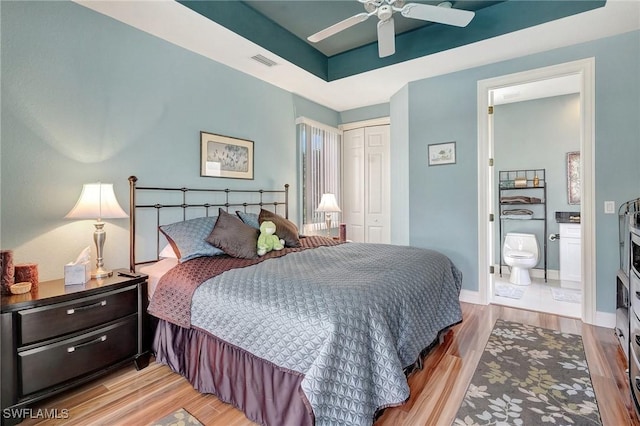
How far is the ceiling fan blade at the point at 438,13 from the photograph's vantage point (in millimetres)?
2178

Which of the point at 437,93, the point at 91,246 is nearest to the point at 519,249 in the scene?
the point at 437,93

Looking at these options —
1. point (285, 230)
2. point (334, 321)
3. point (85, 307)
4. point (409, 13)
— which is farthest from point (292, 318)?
point (409, 13)

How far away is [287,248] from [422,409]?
174 cm

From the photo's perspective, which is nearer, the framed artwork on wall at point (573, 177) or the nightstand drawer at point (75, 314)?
the nightstand drawer at point (75, 314)

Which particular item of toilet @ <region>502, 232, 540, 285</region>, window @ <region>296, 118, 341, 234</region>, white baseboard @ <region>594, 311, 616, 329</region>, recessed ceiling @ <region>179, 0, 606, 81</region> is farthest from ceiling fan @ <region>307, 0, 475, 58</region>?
toilet @ <region>502, 232, 540, 285</region>

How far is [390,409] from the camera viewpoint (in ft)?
5.92

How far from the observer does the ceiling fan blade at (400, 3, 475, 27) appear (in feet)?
7.14

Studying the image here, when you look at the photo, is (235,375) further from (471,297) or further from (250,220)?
(471,297)

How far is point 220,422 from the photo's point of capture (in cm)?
171

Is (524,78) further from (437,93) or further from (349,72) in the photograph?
(349,72)

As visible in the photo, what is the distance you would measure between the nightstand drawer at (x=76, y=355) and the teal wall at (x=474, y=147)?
3238 mm

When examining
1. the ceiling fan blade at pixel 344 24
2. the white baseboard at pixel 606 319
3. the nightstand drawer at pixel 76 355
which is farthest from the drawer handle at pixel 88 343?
the white baseboard at pixel 606 319

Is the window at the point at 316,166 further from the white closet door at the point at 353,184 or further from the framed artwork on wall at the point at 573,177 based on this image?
the framed artwork on wall at the point at 573,177

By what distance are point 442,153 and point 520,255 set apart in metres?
1.95
